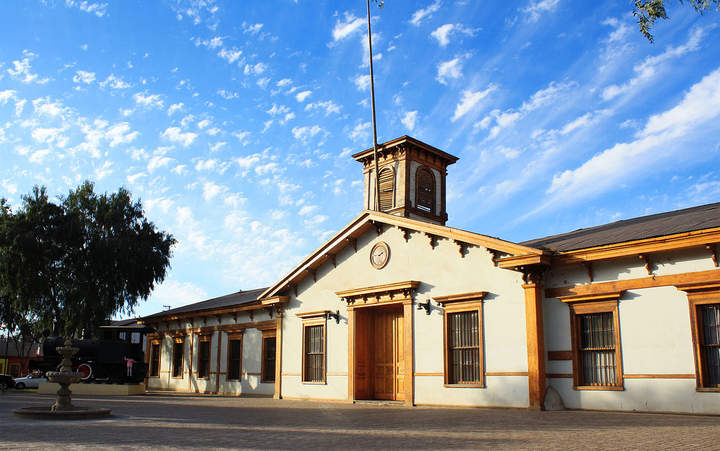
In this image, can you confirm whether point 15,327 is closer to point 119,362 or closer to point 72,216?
point 72,216

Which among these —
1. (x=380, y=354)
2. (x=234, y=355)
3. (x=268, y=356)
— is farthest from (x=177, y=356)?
(x=380, y=354)

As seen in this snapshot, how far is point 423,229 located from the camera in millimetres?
18594

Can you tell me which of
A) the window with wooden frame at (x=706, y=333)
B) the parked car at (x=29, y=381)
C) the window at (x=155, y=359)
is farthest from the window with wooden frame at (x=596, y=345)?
the parked car at (x=29, y=381)

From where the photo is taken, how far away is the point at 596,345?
15.1 metres

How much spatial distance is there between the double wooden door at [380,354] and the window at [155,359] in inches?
616

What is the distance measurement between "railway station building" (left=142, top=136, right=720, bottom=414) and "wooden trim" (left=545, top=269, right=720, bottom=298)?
3 cm

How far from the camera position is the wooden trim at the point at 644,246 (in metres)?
13.1

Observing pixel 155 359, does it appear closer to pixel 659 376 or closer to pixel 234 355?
pixel 234 355

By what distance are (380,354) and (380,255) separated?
3324 millimetres

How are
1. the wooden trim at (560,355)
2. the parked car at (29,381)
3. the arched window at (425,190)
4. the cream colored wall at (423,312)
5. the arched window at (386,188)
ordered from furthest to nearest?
1. the parked car at (29,381)
2. the arched window at (425,190)
3. the arched window at (386,188)
4. the cream colored wall at (423,312)
5. the wooden trim at (560,355)

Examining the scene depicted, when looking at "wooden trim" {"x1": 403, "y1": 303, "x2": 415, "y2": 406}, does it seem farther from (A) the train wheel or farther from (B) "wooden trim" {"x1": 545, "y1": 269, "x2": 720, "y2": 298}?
(A) the train wheel

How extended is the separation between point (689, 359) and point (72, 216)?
3109cm

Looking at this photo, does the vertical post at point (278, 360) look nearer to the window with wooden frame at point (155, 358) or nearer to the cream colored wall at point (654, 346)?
the window with wooden frame at point (155, 358)

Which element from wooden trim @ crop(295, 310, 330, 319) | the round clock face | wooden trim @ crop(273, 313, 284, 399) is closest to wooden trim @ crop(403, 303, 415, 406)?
the round clock face
